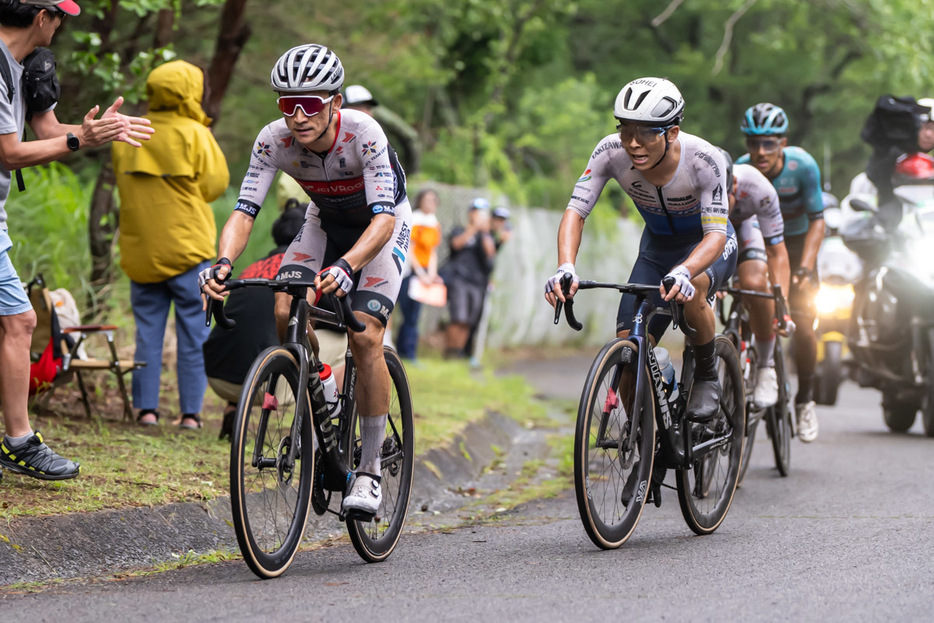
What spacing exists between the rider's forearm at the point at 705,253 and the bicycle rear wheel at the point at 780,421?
9.04 feet

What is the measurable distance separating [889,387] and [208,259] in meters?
6.02

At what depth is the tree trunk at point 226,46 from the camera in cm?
1039

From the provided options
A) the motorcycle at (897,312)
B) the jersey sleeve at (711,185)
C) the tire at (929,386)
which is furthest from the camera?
the motorcycle at (897,312)

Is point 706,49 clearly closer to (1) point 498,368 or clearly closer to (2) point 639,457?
(1) point 498,368

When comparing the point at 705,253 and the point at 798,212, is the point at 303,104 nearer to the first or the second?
the point at 705,253

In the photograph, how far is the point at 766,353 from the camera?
340 inches

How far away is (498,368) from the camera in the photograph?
59.2ft

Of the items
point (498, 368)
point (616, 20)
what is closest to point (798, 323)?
point (498, 368)

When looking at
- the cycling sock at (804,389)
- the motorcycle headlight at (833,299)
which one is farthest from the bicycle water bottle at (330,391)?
the motorcycle headlight at (833,299)

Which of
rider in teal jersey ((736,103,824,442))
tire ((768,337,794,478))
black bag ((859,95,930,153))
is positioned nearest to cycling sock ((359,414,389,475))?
tire ((768,337,794,478))

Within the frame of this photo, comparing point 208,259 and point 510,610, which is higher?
point 208,259

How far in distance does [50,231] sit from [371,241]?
19.4 feet

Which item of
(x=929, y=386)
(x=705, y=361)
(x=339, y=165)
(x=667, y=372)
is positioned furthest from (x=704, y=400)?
(x=929, y=386)

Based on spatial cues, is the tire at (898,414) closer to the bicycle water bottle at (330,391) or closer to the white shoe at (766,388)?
the white shoe at (766,388)
